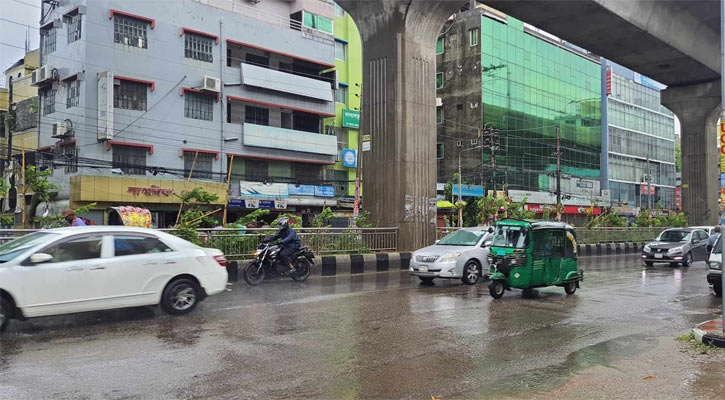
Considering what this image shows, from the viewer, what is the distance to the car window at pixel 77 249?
26.9ft

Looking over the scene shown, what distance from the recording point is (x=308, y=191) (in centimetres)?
4262

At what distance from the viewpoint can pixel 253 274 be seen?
14.0 metres

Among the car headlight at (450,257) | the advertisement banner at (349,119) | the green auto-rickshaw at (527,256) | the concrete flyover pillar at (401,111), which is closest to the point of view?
the green auto-rickshaw at (527,256)

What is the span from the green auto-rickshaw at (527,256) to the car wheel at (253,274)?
18.0ft

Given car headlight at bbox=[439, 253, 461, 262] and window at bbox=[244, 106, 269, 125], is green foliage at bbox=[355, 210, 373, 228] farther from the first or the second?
window at bbox=[244, 106, 269, 125]

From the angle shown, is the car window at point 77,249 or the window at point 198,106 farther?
the window at point 198,106

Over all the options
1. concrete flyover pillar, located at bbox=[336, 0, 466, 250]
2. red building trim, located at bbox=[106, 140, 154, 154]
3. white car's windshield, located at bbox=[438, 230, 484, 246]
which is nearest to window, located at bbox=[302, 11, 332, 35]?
red building trim, located at bbox=[106, 140, 154, 154]

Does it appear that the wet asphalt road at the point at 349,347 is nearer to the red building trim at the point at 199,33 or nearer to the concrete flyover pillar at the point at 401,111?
the concrete flyover pillar at the point at 401,111

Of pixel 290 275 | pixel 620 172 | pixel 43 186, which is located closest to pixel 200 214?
pixel 290 275

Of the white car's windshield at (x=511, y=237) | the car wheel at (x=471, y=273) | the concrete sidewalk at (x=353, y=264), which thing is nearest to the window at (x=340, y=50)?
the concrete sidewalk at (x=353, y=264)

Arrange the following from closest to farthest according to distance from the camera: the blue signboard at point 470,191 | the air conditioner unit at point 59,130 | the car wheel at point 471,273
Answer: the car wheel at point 471,273, the air conditioner unit at point 59,130, the blue signboard at point 470,191

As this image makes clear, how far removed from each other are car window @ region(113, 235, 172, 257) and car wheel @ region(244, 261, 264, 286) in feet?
15.6

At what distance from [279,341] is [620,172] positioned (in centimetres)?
8045

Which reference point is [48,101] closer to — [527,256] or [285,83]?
[285,83]
